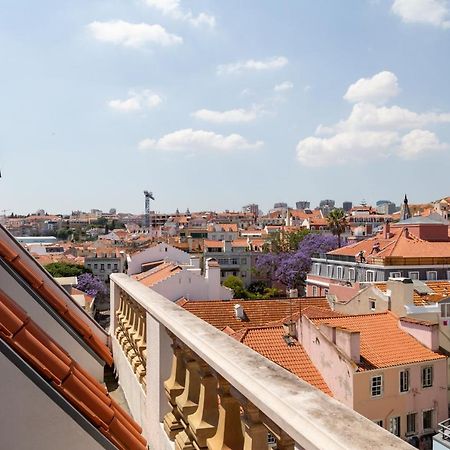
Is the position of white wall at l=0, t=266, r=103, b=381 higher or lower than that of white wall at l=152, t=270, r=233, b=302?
higher

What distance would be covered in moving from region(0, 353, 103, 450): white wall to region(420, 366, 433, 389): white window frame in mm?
20502

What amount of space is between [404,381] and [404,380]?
1.9 inches

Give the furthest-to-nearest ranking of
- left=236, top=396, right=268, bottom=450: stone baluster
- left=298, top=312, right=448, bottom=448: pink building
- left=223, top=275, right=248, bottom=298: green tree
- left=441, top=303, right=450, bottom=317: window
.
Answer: left=223, top=275, right=248, bottom=298: green tree → left=441, top=303, right=450, bottom=317: window → left=298, top=312, right=448, bottom=448: pink building → left=236, top=396, right=268, bottom=450: stone baluster

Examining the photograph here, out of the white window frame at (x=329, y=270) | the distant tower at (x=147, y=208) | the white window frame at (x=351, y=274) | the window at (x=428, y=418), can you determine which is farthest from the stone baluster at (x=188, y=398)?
the distant tower at (x=147, y=208)

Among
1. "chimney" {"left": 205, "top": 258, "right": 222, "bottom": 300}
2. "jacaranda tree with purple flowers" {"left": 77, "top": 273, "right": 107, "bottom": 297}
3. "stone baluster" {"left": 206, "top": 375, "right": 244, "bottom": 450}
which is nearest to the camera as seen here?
"stone baluster" {"left": 206, "top": 375, "right": 244, "bottom": 450}

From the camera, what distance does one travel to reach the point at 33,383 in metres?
2.41

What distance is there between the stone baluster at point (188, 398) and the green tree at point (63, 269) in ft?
181

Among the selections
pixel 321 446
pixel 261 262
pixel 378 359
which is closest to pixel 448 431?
pixel 378 359

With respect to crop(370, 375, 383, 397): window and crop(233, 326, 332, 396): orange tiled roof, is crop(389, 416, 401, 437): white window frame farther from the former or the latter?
crop(233, 326, 332, 396): orange tiled roof

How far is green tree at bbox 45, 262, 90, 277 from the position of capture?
2232 inches

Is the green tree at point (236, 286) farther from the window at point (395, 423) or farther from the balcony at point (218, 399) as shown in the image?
the balcony at point (218, 399)

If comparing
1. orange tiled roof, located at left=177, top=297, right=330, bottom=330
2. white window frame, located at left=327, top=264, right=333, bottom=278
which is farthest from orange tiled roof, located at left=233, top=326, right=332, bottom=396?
white window frame, located at left=327, top=264, right=333, bottom=278

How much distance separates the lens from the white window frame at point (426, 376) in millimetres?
20484

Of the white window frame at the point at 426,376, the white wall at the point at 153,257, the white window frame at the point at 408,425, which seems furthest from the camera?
the white wall at the point at 153,257
